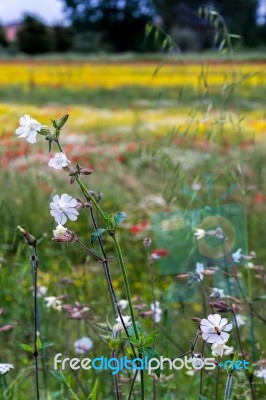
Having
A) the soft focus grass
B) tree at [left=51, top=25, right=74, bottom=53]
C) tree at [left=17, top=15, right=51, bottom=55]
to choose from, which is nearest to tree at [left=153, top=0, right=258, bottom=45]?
tree at [left=51, top=25, right=74, bottom=53]

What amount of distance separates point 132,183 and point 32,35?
25180 mm

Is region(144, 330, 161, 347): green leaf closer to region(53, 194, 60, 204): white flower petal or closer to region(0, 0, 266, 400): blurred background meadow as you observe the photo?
region(0, 0, 266, 400): blurred background meadow

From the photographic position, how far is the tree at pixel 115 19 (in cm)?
3262

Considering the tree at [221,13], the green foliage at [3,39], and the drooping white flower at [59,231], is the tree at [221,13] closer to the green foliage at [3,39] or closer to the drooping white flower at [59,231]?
the green foliage at [3,39]

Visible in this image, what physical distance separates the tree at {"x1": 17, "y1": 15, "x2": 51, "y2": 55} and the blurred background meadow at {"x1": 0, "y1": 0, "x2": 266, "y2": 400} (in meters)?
6.15

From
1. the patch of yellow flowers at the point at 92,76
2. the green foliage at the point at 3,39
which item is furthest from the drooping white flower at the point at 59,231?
the green foliage at the point at 3,39

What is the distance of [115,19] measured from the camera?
3328 cm

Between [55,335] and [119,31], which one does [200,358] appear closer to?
[55,335]

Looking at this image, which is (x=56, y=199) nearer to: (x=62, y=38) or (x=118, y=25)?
(x=62, y=38)

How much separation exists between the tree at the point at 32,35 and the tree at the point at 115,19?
3307 millimetres

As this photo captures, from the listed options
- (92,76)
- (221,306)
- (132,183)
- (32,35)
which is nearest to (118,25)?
(32,35)

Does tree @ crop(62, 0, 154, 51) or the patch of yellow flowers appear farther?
tree @ crop(62, 0, 154, 51)

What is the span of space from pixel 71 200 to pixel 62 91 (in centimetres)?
1369

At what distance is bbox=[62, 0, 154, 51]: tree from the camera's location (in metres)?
32.6
